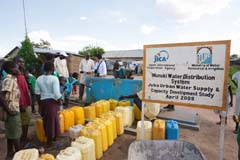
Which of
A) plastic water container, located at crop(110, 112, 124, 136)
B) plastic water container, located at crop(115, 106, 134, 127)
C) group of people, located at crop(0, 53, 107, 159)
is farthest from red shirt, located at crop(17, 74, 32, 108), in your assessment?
plastic water container, located at crop(115, 106, 134, 127)

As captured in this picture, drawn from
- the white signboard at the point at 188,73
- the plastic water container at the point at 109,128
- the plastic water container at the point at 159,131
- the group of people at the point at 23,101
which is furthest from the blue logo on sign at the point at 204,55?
the group of people at the point at 23,101

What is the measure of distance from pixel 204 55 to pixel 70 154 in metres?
2.17

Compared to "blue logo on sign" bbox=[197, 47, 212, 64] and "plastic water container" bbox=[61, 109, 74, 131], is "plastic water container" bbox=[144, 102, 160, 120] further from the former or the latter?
"blue logo on sign" bbox=[197, 47, 212, 64]

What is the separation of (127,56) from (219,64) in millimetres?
34036

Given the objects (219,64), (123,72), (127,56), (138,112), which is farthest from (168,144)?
(127,56)

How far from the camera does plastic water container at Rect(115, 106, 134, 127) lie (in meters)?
4.87

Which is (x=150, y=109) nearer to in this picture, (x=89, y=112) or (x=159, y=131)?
(x=159, y=131)

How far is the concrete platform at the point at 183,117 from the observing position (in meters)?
5.33

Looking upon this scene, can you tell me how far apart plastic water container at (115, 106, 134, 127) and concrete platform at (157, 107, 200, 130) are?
1.17 metres

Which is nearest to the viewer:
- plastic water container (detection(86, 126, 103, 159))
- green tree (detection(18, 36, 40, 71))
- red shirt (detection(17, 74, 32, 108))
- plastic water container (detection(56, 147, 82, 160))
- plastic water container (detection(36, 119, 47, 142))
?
plastic water container (detection(56, 147, 82, 160))

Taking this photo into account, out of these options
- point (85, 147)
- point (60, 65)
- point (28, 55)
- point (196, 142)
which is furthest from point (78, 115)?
point (28, 55)

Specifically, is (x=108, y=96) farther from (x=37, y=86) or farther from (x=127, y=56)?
(x=127, y=56)

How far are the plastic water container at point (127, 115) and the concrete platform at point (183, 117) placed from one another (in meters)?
1.17

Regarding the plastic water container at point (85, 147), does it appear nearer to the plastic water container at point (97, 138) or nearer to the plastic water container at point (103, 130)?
the plastic water container at point (97, 138)
